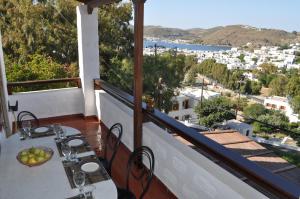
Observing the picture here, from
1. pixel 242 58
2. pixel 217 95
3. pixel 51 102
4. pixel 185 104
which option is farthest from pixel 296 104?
pixel 51 102

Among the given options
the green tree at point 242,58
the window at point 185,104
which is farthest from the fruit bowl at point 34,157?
the green tree at point 242,58

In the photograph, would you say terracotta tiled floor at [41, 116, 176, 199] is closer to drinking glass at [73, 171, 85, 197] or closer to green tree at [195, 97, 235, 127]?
drinking glass at [73, 171, 85, 197]

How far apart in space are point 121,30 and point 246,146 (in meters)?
8.47

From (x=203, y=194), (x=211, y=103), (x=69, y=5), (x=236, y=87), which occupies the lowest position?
(x=211, y=103)

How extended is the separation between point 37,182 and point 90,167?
1.33ft

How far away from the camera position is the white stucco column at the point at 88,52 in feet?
15.8

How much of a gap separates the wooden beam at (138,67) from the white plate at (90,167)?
3.62 ft

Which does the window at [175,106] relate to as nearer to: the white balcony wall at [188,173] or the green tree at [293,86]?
the green tree at [293,86]

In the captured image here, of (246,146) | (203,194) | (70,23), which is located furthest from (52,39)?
(203,194)

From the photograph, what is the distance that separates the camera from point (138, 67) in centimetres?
300

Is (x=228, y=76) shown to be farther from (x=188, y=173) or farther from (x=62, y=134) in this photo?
(x=62, y=134)

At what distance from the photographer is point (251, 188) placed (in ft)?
5.81

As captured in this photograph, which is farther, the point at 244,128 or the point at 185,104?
the point at 185,104

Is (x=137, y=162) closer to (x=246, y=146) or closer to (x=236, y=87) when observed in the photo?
(x=246, y=146)
